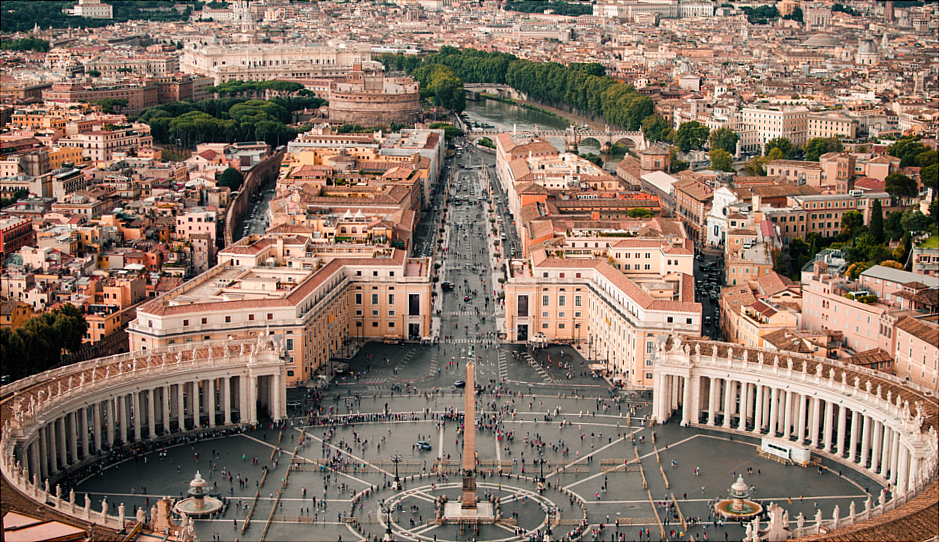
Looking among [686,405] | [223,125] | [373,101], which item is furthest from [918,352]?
[373,101]

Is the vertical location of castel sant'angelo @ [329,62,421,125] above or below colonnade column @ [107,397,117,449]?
above

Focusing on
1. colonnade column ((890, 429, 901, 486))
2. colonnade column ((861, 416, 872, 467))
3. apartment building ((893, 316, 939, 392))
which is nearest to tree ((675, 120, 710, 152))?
apartment building ((893, 316, 939, 392))

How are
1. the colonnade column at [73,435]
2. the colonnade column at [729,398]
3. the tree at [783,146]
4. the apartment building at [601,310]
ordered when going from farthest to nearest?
1. the tree at [783,146]
2. the apartment building at [601,310]
3. the colonnade column at [729,398]
4. the colonnade column at [73,435]

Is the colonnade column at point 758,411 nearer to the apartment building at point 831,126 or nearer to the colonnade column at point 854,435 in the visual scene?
the colonnade column at point 854,435

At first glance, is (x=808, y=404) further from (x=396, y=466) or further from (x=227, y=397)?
(x=227, y=397)

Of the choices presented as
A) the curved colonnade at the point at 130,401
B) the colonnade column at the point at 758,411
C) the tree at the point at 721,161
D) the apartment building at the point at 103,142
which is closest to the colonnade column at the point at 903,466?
the colonnade column at the point at 758,411

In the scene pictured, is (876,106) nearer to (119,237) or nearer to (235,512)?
(119,237)

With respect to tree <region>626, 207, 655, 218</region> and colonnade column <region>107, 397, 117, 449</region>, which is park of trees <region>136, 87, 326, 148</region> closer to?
tree <region>626, 207, 655, 218</region>

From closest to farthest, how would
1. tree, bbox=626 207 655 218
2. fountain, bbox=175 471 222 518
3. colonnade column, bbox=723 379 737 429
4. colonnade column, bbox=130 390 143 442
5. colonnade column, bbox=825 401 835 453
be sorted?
fountain, bbox=175 471 222 518
colonnade column, bbox=825 401 835 453
colonnade column, bbox=130 390 143 442
colonnade column, bbox=723 379 737 429
tree, bbox=626 207 655 218
